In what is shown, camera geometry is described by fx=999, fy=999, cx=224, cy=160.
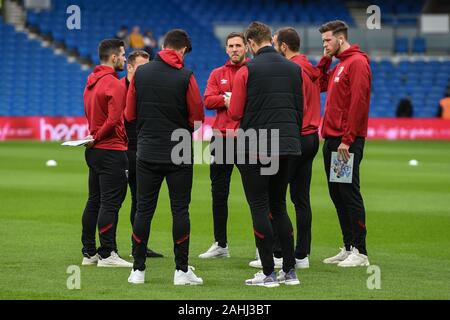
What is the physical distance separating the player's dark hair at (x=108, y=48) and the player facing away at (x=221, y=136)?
112cm

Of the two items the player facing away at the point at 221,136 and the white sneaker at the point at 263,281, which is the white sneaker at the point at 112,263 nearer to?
the player facing away at the point at 221,136

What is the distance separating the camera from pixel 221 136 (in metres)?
10.6

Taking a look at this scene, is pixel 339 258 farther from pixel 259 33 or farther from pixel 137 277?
pixel 259 33

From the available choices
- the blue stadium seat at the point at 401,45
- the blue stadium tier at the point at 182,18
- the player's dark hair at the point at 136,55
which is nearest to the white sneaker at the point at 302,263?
the player's dark hair at the point at 136,55

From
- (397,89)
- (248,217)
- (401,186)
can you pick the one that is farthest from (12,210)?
(397,89)

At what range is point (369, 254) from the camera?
11.0m

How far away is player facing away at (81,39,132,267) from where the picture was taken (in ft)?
32.6

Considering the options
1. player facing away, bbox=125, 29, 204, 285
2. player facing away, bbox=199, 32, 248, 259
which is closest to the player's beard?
player facing away, bbox=199, 32, 248, 259

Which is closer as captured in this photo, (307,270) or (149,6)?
(307,270)

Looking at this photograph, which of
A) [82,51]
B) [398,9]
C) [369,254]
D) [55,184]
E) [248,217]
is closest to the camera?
[369,254]

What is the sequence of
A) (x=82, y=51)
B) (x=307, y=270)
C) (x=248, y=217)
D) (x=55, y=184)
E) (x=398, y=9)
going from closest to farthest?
1. (x=307, y=270)
2. (x=248, y=217)
3. (x=55, y=184)
4. (x=82, y=51)
5. (x=398, y=9)

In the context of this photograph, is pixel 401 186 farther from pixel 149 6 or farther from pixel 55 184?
pixel 149 6

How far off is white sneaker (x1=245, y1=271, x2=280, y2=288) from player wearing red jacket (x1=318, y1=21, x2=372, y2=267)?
4.79ft

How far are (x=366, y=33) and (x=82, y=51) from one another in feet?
38.9
